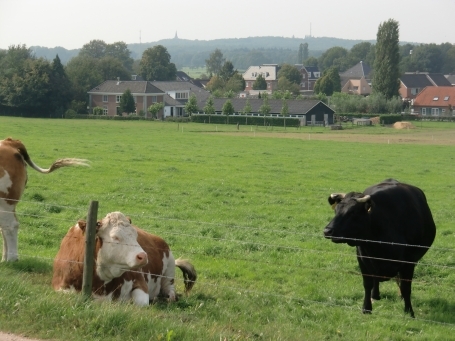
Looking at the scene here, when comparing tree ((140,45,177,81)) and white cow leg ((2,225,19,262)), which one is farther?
tree ((140,45,177,81))

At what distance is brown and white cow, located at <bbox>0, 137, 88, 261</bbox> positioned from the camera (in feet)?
35.1

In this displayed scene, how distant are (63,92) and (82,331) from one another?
89.5 m

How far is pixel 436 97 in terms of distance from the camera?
12481 cm

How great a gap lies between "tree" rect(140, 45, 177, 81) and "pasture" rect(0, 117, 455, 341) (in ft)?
413

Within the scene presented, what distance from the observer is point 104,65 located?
125312 mm

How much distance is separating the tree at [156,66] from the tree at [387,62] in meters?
57.6

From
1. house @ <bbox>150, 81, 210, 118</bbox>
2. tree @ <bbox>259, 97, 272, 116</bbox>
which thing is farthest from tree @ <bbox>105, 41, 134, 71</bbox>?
tree @ <bbox>259, 97, 272, 116</bbox>

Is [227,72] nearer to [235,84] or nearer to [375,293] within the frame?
[235,84]

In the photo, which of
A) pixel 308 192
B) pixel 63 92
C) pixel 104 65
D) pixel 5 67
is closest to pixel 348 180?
pixel 308 192

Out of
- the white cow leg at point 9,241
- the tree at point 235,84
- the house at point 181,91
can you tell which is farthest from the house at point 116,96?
the white cow leg at point 9,241

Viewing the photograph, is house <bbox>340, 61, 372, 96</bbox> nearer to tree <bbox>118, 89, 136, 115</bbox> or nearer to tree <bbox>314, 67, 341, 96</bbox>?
tree <bbox>314, 67, 341, 96</bbox>

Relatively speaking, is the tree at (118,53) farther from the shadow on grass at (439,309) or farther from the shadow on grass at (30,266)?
the shadow on grass at (439,309)

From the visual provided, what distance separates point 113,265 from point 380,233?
3.92 metres

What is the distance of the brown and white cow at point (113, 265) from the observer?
8.11m
